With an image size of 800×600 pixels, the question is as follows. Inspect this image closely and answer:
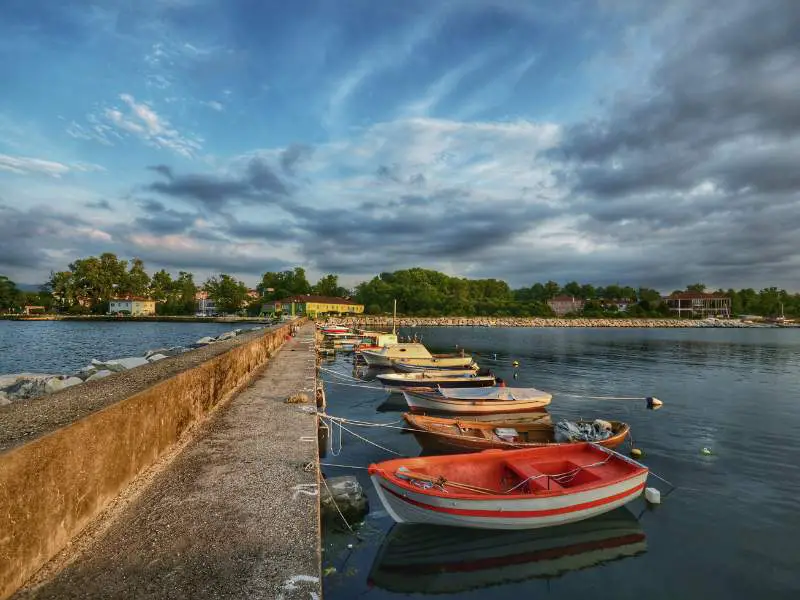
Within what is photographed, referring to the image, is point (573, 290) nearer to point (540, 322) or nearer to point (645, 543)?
point (540, 322)

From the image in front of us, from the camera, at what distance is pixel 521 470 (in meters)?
9.01

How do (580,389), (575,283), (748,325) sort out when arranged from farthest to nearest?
(575,283), (748,325), (580,389)

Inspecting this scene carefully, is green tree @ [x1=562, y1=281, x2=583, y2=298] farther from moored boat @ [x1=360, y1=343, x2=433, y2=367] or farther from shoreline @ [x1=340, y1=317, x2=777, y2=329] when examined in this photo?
moored boat @ [x1=360, y1=343, x2=433, y2=367]

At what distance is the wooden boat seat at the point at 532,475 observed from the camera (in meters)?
8.68

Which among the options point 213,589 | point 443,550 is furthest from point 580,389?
point 213,589

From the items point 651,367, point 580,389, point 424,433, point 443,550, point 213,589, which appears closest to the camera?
point 213,589

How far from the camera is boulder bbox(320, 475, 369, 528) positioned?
859 cm

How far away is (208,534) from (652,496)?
10.00m

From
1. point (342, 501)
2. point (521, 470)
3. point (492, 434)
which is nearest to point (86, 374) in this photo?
point (342, 501)

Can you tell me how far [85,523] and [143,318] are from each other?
457 ft

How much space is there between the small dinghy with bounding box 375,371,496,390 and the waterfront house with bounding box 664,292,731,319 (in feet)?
559

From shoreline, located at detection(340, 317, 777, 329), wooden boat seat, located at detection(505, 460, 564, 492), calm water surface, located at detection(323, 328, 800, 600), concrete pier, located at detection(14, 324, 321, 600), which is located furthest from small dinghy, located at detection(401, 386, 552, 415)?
shoreline, located at detection(340, 317, 777, 329)

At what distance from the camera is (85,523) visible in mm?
4539

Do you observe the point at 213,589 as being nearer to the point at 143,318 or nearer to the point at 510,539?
the point at 510,539
